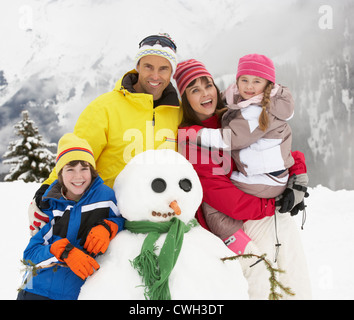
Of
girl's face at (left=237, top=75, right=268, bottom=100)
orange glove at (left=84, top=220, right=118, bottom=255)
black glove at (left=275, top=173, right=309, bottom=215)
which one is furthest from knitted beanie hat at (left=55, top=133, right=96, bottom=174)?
black glove at (left=275, top=173, right=309, bottom=215)

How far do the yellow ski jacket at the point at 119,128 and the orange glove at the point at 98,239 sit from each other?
51cm

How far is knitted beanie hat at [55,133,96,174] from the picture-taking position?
6.20 feet

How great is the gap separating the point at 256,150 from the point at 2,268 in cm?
400

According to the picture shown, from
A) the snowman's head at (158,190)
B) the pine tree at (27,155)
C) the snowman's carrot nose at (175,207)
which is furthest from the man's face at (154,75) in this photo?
the pine tree at (27,155)

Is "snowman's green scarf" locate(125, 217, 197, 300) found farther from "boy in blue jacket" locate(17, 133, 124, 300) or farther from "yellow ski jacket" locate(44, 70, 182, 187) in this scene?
"yellow ski jacket" locate(44, 70, 182, 187)

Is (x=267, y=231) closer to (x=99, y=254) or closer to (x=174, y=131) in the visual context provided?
(x=174, y=131)

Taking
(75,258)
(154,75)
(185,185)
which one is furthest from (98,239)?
(154,75)

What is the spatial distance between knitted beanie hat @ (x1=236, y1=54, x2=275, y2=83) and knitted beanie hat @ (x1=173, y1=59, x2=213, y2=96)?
0.77 ft

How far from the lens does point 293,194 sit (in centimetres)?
217

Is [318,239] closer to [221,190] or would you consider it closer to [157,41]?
[221,190]

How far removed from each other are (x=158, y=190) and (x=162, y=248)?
29 centimetres
